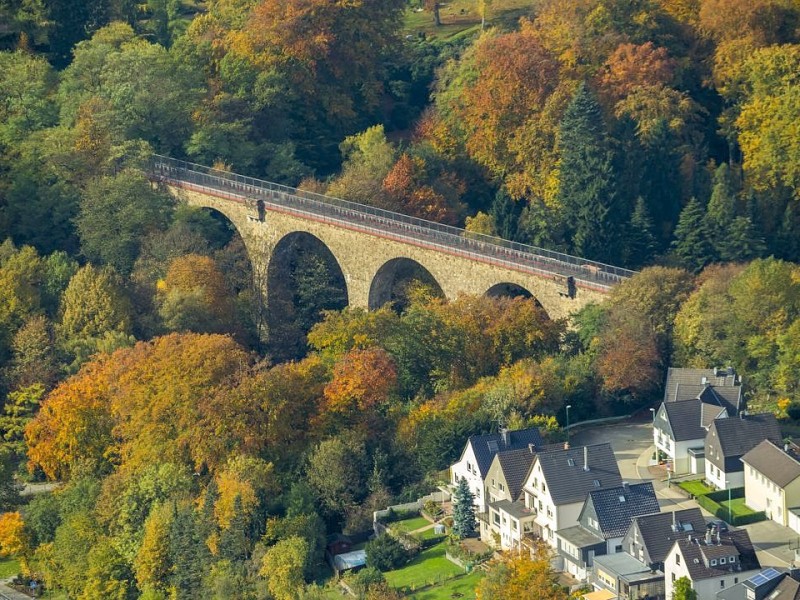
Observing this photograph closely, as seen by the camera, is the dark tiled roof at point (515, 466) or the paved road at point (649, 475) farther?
the dark tiled roof at point (515, 466)

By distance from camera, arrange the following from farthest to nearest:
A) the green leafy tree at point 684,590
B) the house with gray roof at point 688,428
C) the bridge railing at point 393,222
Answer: the bridge railing at point 393,222 → the house with gray roof at point 688,428 → the green leafy tree at point 684,590

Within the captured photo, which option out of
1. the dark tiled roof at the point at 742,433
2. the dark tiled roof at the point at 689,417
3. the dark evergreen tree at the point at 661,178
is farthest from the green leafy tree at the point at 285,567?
the dark evergreen tree at the point at 661,178

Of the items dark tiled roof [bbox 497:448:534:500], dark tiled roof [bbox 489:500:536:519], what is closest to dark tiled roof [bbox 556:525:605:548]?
dark tiled roof [bbox 489:500:536:519]

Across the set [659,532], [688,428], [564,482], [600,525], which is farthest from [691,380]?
[659,532]

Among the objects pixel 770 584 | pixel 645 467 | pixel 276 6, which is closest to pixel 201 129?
pixel 276 6

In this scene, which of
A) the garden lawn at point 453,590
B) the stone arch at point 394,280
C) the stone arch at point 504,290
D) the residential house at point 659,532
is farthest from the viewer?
the stone arch at point 394,280

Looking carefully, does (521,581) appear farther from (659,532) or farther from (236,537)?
(236,537)

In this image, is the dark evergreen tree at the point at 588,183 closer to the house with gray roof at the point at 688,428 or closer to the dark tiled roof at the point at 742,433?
the house with gray roof at the point at 688,428

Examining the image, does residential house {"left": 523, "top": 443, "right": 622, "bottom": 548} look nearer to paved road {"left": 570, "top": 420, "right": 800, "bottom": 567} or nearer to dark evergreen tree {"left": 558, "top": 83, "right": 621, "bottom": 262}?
paved road {"left": 570, "top": 420, "right": 800, "bottom": 567}
